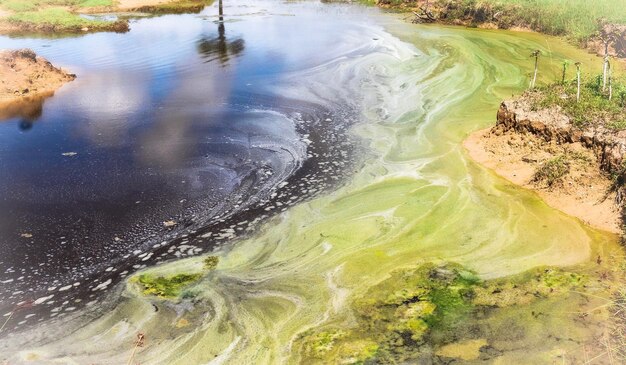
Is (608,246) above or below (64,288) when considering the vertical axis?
above

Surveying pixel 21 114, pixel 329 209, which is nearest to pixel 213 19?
pixel 21 114

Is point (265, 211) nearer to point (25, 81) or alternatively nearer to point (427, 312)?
point (427, 312)

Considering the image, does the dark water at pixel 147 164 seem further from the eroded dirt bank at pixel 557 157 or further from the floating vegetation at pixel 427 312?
the eroded dirt bank at pixel 557 157

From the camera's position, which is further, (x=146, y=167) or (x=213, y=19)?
Result: (x=213, y=19)

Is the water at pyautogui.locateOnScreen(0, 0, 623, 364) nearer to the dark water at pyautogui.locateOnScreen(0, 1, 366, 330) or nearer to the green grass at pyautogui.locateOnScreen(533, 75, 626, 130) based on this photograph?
the dark water at pyautogui.locateOnScreen(0, 1, 366, 330)

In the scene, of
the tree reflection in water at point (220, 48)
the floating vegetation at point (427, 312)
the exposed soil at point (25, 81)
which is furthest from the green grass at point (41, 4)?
the floating vegetation at point (427, 312)

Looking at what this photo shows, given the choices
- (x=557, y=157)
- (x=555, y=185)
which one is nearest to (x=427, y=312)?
(x=555, y=185)

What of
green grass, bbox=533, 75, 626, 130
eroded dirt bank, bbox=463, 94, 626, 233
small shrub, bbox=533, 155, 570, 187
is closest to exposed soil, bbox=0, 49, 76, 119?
eroded dirt bank, bbox=463, 94, 626, 233

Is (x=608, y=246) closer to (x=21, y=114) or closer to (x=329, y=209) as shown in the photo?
(x=329, y=209)
